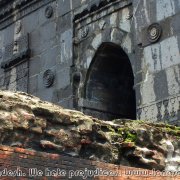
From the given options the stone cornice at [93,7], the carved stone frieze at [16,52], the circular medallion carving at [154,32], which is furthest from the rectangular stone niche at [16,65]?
the circular medallion carving at [154,32]

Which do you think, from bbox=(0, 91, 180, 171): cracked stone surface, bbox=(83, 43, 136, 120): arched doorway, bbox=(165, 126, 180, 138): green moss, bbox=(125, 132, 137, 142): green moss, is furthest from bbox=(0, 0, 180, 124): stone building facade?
bbox=(125, 132, 137, 142): green moss

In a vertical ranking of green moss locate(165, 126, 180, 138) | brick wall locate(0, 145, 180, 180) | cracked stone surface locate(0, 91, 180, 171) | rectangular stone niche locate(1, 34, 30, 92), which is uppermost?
rectangular stone niche locate(1, 34, 30, 92)

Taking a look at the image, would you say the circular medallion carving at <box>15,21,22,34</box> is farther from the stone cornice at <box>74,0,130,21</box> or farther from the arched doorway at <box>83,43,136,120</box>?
the arched doorway at <box>83,43,136,120</box>

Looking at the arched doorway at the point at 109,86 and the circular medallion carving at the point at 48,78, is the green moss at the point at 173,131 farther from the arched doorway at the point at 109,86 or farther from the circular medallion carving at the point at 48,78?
the circular medallion carving at the point at 48,78

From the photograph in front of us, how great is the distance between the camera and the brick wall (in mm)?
5391

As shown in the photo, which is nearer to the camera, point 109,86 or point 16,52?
point 109,86

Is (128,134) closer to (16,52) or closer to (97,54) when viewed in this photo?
(97,54)

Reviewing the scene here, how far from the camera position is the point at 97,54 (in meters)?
13.4

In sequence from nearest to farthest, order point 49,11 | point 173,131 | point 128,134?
point 128,134 → point 173,131 → point 49,11

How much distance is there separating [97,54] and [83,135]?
23.7ft

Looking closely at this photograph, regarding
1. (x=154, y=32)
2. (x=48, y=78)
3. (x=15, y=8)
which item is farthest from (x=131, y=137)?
(x=15, y=8)

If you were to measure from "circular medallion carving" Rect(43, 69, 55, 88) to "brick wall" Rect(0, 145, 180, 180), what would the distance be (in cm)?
807

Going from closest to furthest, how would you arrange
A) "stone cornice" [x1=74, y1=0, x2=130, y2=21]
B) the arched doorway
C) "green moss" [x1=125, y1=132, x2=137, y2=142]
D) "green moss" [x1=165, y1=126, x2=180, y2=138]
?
"green moss" [x1=125, y1=132, x2=137, y2=142] → "green moss" [x1=165, y1=126, x2=180, y2=138] → "stone cornice" [x1=74, y1=0, x2=130, y2=21] → the arched doorway

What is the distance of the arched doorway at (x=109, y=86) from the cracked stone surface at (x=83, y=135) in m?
6.08
